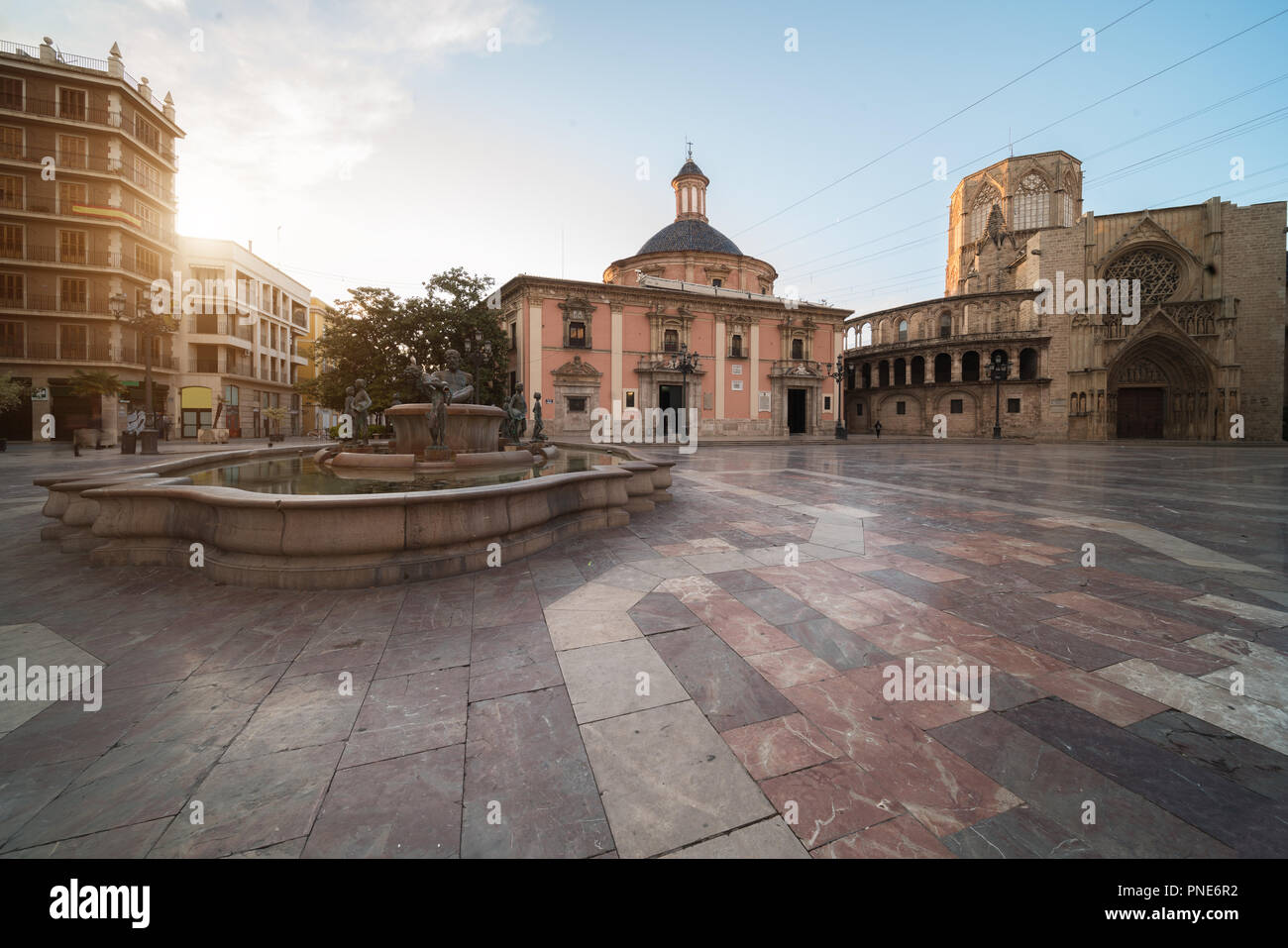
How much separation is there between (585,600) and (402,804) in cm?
207

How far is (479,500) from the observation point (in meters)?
4.55

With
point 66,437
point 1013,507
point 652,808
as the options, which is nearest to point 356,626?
point 652,808

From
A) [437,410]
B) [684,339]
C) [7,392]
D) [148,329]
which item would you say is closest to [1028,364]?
[684,339]

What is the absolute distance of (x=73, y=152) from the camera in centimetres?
2588

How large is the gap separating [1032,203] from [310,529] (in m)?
56.0

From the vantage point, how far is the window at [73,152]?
2564cm

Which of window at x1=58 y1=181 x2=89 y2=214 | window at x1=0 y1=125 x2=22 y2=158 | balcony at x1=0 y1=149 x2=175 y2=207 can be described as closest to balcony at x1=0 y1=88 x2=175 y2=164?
window at x1=0 y1=125 x2=22 y2=158

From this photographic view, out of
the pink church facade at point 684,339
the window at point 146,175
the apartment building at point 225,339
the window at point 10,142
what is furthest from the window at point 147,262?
the pink church facade at point 684,339

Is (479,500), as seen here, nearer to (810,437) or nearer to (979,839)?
(979,839)

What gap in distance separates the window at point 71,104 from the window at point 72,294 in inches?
332

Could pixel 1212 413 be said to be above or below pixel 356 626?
above
